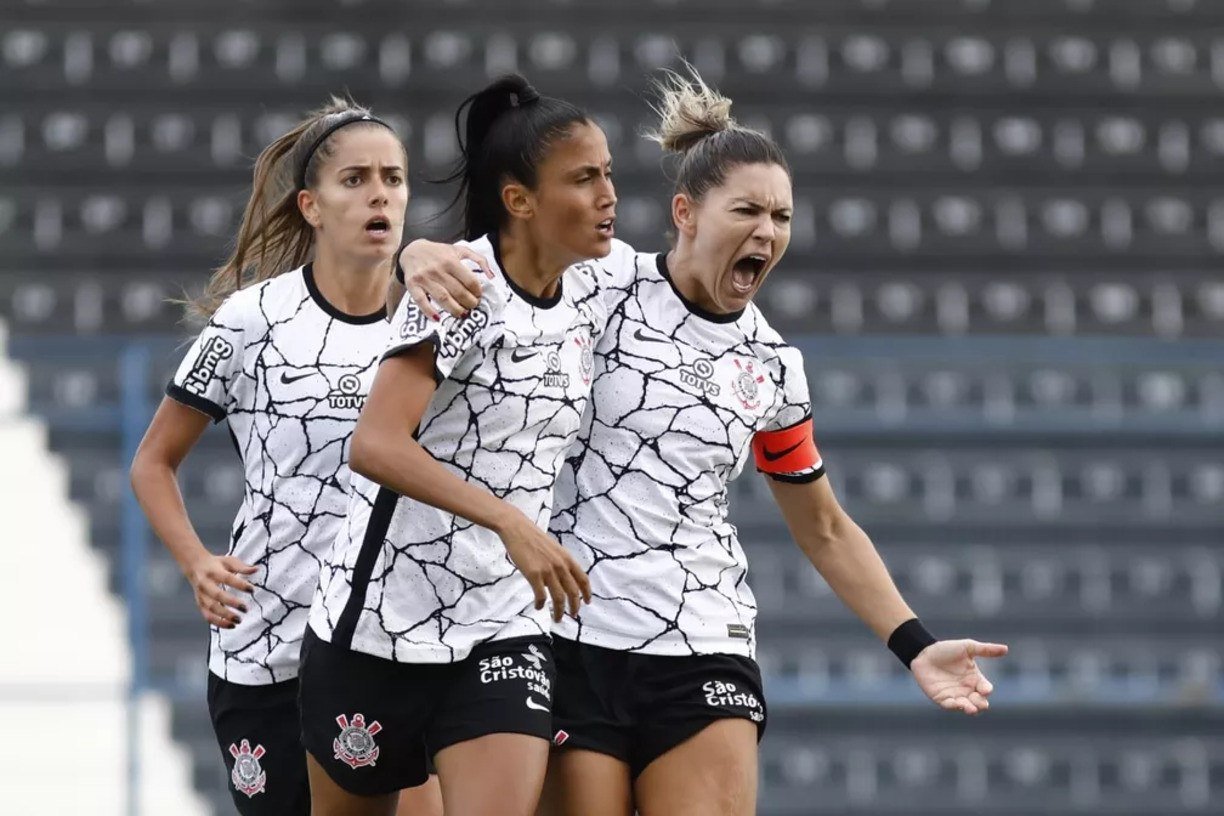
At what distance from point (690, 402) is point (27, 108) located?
7654mm

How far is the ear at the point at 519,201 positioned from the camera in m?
2.97

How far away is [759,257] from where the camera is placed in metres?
3.18

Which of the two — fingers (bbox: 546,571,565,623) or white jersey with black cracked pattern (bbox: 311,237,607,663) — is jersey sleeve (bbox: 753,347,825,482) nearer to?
white jersey with black cracked pattern (bbox: 311,237,607,663)

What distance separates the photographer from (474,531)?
9.53 feet

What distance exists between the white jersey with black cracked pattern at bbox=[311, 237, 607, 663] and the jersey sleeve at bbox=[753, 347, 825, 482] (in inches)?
21.0

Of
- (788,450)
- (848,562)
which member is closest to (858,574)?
(848,562)

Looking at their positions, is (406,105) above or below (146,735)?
above

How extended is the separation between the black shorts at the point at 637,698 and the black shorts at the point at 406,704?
0.18 meters

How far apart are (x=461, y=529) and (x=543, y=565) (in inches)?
11.8


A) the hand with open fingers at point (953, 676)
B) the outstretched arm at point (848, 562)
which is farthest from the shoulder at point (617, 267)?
the hand with open fingers at point (953, 676)

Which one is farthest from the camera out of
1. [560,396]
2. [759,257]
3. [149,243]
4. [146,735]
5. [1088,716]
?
[149,243]

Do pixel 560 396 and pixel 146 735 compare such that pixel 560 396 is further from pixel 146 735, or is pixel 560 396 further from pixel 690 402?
pixel 146 735

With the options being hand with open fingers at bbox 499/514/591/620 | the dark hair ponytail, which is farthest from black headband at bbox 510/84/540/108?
hand with open fingers at bbox 499/514/591/620

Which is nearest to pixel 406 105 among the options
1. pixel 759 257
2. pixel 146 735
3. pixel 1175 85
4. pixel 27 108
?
pixel 27 108
